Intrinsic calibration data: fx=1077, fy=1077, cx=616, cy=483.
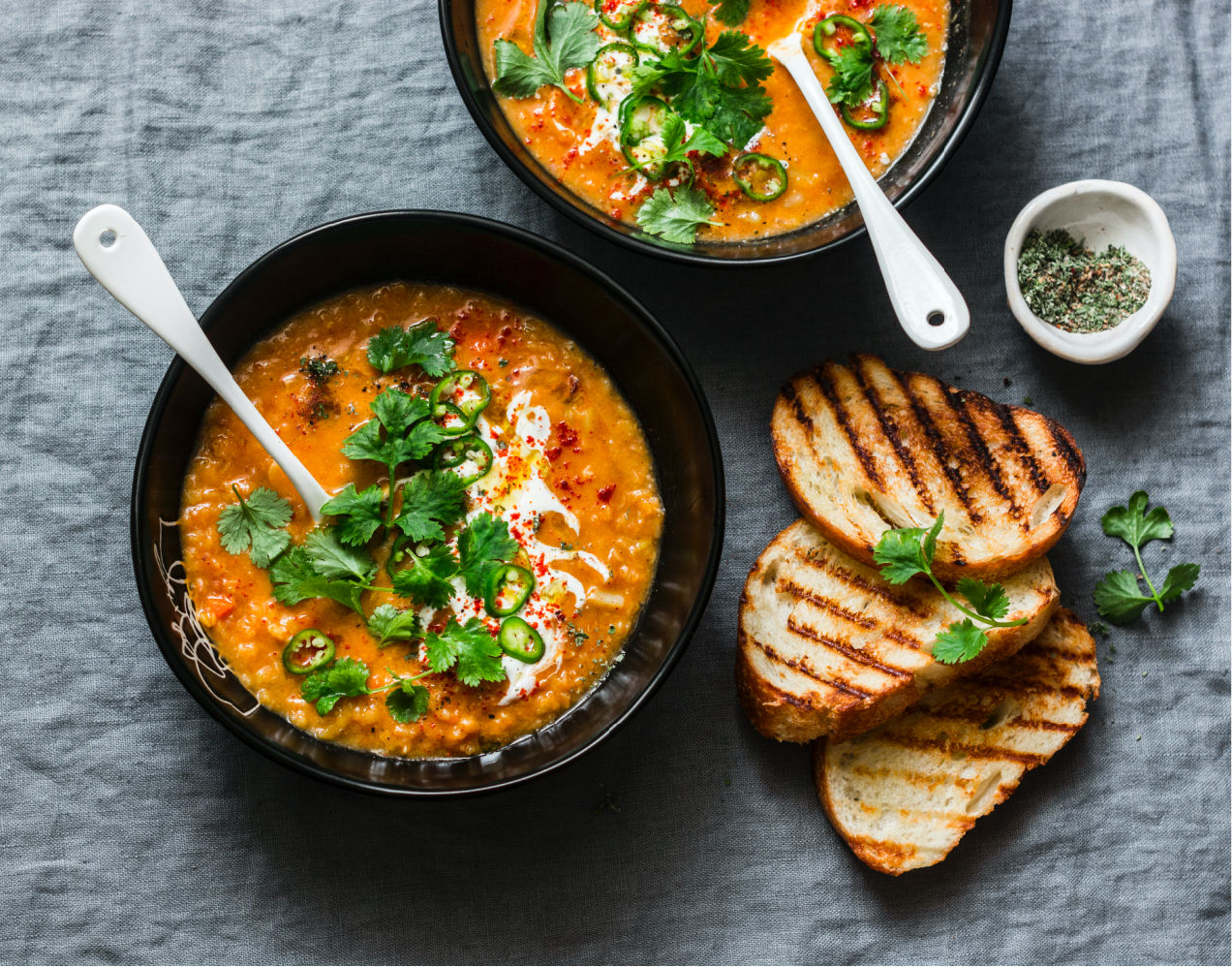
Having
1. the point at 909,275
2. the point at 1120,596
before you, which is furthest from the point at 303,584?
the point at 1120,596

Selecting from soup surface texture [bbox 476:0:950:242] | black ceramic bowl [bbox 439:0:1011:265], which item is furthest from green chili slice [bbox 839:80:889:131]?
black ceramic bowl [bbox 439:0:1011:265]

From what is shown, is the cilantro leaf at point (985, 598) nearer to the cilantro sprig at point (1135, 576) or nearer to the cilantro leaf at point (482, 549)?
the cilantro sprig at point (1135, 576)

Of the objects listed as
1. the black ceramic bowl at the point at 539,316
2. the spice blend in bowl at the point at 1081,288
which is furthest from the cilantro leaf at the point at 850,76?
the black ceramic bowl at the point at 539,316

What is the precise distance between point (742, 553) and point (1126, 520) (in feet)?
4.21

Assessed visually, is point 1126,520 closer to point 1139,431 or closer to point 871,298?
point 1139,431

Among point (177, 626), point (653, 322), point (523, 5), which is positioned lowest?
point (177, 626)

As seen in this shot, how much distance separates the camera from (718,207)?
10.9 ft

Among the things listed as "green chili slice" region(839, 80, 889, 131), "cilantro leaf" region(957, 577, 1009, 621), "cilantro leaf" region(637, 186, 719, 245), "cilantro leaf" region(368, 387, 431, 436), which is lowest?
"cilantro leaf" region(957, 577, 1009, 621)

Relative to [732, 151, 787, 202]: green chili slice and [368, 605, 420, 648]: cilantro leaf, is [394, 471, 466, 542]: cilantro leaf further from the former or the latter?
[732, 151, 787, 202]: green chili slice

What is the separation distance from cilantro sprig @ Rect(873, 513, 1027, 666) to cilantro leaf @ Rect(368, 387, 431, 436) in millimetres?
1428

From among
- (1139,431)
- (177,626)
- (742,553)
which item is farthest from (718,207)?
(177,626)

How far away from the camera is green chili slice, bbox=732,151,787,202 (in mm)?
3307

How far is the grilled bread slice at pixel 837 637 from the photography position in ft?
10.8

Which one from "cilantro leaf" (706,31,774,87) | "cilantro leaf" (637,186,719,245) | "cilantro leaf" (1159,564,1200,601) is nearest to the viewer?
"cilantro leaf" (706,31,774,87)
